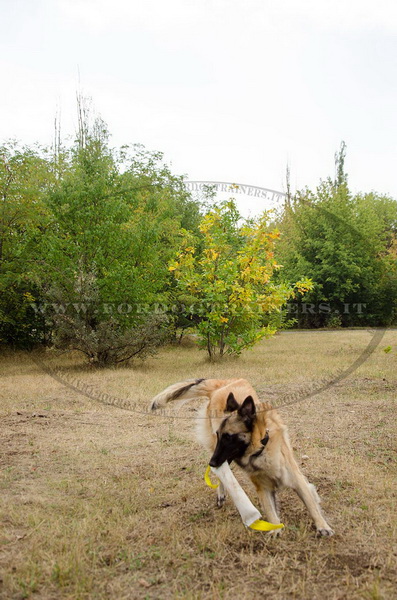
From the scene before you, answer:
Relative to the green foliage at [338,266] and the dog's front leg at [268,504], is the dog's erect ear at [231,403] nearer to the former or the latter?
the dog's front leg at [268,504]

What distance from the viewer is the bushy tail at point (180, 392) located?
399 cm

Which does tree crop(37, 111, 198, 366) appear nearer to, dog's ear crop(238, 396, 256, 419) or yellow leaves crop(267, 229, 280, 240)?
yellow leaves crop(267, 229, 280, 240)

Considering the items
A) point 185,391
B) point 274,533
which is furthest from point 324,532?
point 185,391

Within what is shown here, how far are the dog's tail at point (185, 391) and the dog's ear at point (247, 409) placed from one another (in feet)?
2.36

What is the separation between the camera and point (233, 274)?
12.7m

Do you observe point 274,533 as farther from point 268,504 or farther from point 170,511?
point 170,511

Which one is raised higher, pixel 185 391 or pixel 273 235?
pixel 273 235

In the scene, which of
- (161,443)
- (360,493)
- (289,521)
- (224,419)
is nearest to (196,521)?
Answer: (289,521)

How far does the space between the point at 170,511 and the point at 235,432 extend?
3.69 feet

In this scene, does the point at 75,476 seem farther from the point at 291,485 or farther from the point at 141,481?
the point at 291,485

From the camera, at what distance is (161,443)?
6.17 meters

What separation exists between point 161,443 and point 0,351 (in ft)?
39.2

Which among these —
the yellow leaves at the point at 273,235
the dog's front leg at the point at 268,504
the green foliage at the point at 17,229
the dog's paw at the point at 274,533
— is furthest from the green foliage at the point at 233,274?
the dog's paw at the point at 274,533
